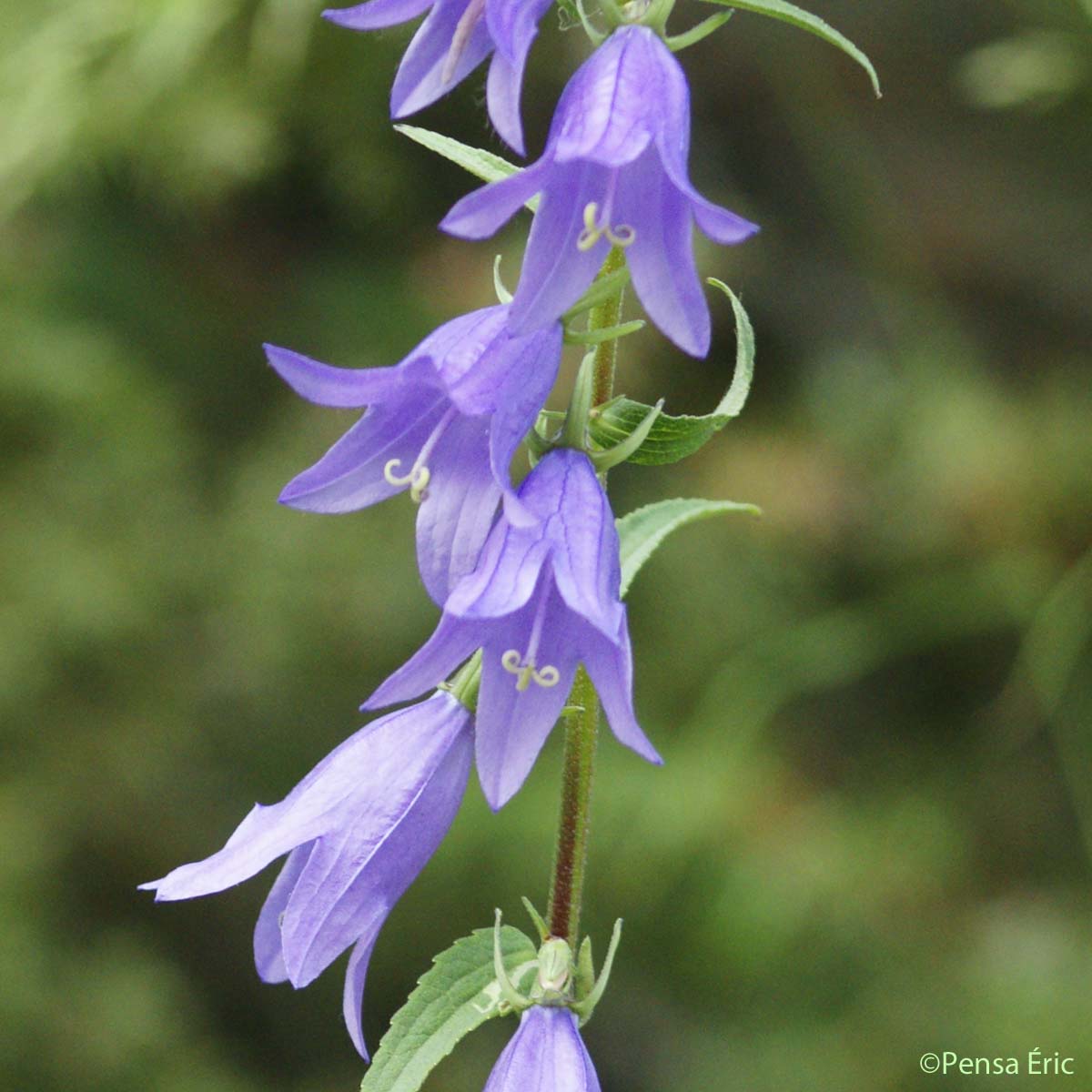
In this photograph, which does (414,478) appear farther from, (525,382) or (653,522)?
(653,522)

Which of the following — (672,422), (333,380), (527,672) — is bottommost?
(527,672)

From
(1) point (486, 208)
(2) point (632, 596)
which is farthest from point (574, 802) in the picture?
(2) point (632, 596)

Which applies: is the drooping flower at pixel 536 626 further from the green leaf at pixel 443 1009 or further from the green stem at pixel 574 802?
the green leaf at pixel 443 1009

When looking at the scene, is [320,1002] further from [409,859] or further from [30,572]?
[409,859]

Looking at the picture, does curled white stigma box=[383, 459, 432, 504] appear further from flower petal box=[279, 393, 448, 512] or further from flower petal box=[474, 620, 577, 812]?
flower petal box=[474, 620, 577, 812]

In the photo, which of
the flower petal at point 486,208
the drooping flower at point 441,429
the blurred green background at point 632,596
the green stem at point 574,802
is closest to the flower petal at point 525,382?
the drooping flower at point 441,429

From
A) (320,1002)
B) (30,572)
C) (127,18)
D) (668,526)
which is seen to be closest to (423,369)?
(668,526)

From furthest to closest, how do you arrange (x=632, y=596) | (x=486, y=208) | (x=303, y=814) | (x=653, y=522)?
1. (x=632, y=596)
2. (x=653, y=522)
3. (x=303, y=814)
4. (x=486, y=208)
